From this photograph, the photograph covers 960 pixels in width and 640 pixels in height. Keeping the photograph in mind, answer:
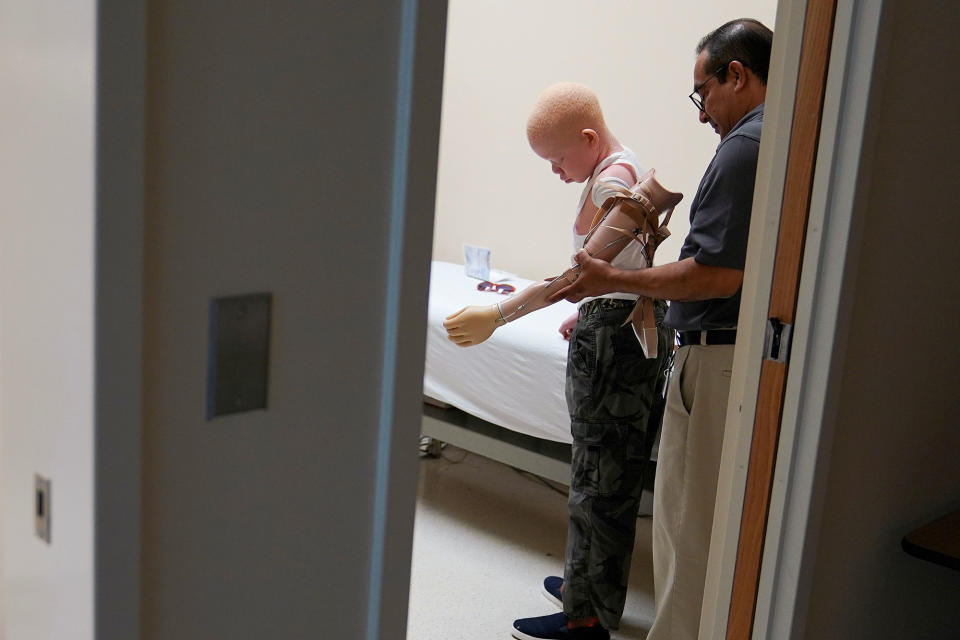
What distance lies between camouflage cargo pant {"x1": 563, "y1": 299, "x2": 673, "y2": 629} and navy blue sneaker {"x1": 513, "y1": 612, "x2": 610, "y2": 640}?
8 centimetres

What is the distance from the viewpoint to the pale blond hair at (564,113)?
2158 millimetres

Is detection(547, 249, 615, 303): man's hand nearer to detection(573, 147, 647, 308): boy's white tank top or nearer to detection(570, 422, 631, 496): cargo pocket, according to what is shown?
detection(573, 147, 647, 308): boy's white tank top

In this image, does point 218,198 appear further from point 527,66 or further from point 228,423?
point 527,66

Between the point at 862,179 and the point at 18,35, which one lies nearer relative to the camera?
the point at 18,35

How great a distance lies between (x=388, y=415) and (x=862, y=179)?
2.81 ft

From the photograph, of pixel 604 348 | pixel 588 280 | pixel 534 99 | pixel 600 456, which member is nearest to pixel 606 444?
pixel 600 456

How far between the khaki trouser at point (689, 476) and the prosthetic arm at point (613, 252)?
0.46 ft

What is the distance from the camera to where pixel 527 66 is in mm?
4062

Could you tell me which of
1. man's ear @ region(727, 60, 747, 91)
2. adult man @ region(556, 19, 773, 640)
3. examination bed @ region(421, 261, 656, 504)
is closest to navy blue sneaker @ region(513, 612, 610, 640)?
adult man @ region(556, 19, 773, 640)

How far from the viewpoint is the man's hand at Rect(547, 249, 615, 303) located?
6.61 feet

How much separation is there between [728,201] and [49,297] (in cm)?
138

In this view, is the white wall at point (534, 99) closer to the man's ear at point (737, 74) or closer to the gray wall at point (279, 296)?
the man's ear at point (737, 74)

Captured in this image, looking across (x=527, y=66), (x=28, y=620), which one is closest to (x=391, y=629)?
(x=28, y=620)

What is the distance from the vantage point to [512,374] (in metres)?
2.93
